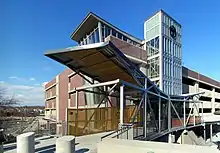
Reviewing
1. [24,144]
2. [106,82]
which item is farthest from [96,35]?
[24,144]

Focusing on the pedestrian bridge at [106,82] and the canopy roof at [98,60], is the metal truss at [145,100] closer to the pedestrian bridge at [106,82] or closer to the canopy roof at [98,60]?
the pedestrian bridge at [106,82]

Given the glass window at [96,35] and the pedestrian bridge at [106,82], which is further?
the glass window at [96,35]

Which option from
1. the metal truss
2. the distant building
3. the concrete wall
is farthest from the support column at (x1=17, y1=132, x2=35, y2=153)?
the distant building

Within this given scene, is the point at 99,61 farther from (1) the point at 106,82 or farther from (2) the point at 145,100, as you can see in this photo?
(2) the point at 145,100

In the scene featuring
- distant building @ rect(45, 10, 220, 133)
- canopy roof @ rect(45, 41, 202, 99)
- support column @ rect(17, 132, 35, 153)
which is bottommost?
support column @ rect(17, 132, 35, 153)

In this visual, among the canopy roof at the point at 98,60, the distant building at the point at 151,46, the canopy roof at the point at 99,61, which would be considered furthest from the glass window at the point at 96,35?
the canopy roof at the point at 98,60

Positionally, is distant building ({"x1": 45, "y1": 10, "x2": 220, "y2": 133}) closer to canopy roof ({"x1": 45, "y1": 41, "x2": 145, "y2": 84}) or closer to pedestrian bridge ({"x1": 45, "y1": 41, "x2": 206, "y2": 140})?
pedestrian bridge ({"x1": 45, "y1": 41, "x2": 206, "y2": 140})

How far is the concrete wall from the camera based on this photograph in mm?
7405

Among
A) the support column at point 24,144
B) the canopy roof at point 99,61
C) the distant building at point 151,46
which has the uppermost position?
the distant building at point 151,46

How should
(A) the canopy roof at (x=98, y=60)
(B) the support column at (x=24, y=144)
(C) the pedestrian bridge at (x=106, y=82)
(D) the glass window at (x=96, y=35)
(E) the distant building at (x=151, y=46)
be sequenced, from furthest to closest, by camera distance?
(D) the glass window at (x=96, y=35) → (E) the distant building at (x=151, y=46) → (C) the pedestrian bridge at (x=106, y=82) → (A) the canopy roof at (x=98, y=60) → (B) the support column at (x=24, y=144)

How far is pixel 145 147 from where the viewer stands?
316 inches

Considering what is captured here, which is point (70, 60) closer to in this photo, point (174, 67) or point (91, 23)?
point (91, 23)

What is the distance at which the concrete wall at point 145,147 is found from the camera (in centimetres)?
741

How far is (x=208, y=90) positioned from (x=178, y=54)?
21743 mm
